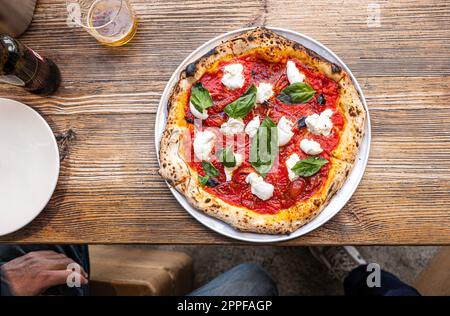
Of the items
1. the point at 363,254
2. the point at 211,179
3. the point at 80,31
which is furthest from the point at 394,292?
the point at 80,31

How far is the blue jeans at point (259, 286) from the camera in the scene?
2111 millimetres

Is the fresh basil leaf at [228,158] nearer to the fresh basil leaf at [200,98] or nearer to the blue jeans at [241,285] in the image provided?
the fresh basil leaf at [200,98]

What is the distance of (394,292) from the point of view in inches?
83.0

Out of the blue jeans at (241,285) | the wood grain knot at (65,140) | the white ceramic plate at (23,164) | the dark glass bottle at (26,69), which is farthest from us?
the blue jeans at (241,285)

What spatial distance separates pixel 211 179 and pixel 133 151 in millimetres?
351

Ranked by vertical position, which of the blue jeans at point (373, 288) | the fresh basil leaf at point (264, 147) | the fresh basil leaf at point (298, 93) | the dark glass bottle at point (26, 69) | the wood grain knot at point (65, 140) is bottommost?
the blue jeans at point (373, 288)

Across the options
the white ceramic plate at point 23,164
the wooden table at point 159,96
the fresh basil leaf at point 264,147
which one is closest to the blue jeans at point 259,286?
the wooden table at point 159,96

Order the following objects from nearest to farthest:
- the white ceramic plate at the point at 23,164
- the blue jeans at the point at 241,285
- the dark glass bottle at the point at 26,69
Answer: the dark glass bottle at the point at 26,69 < the white ceramic plate at the point at 23,164 < the blue jeans at the point at 241,285

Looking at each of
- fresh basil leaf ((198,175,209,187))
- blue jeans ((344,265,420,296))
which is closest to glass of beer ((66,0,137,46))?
fresh basil leaf ((198,175,209,187))

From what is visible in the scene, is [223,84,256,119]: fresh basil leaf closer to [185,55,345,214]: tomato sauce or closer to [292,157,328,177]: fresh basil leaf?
[185,55,345,214]: tomato sauce

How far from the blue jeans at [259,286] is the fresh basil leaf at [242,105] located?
0.86m

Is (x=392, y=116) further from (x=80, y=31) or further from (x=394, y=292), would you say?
(x=80, y=31)

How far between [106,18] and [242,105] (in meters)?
0.65

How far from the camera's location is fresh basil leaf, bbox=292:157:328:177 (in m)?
1.65
